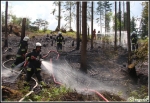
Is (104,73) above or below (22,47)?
below

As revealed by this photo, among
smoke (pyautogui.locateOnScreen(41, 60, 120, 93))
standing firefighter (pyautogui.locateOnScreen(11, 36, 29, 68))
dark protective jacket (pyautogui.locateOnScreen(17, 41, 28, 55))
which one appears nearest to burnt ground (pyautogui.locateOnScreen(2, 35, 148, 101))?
smoke (pyautogui.locateOnScreen(41, 60, 120, 93))

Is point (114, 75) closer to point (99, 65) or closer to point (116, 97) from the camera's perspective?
point (99, 65)

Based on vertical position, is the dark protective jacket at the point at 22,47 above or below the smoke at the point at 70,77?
above

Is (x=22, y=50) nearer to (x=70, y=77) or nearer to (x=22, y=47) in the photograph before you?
(x=22, y=47)

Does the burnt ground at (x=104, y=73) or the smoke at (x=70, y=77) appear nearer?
the burnt ground at (x=104, y=73)

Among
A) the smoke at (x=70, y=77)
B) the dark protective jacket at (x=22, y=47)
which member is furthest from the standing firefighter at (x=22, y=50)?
the smoke at (x=70, y=77)

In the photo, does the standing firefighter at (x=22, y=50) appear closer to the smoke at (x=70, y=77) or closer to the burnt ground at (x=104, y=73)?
the burnt ground at (x=104, y=73)

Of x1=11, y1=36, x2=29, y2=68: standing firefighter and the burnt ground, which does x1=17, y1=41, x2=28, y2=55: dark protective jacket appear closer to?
x1=11, y1=36, x2=29, y2=68: standing firefighter

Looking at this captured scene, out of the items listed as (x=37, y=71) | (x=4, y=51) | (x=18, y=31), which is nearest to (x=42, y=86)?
(x=37, y=71)

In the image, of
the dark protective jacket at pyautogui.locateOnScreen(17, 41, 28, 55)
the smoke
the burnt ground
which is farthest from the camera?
the dark protective jacket at pyautogui.locateOnScreen(17, 41, 28, 55)

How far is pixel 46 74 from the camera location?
39.2 ft

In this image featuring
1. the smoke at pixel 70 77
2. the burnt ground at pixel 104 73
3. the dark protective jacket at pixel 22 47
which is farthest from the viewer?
the dark protective jacket at pixel 22 47

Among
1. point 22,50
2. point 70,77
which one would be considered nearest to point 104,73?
point 70,77

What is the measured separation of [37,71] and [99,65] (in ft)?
25.8
